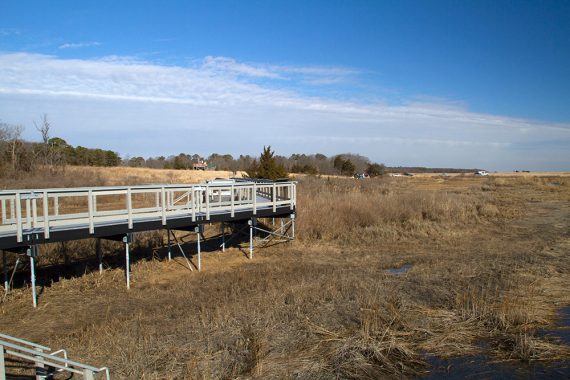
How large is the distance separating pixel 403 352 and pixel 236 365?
287cm

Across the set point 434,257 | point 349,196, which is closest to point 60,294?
point 434,257

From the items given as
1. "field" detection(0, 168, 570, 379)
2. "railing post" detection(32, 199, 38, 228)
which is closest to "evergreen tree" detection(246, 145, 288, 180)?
"field" detection(0, 168, 570, 379)

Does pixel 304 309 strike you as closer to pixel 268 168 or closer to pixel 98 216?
pixel 98 216

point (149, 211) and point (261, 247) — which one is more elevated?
point (149, 211)

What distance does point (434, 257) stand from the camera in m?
16.8

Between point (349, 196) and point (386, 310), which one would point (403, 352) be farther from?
point (349, 196)

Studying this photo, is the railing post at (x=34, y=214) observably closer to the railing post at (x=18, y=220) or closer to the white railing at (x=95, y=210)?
the white railing at (x=95, y=210)

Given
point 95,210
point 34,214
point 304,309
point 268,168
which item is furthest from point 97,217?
point 268,168

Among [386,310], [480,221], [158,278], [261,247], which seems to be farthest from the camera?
[480,221]

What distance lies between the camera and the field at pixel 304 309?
7.02 m

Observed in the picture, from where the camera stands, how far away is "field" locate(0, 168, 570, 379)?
702 centimetres

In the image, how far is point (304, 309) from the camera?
9547 millimetres

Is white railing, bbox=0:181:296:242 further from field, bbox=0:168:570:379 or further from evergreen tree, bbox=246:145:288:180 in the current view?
evergreen tree, bbox=246:145:288:180

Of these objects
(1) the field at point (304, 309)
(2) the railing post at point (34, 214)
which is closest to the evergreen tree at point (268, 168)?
(1) the field at point (304, 309)
